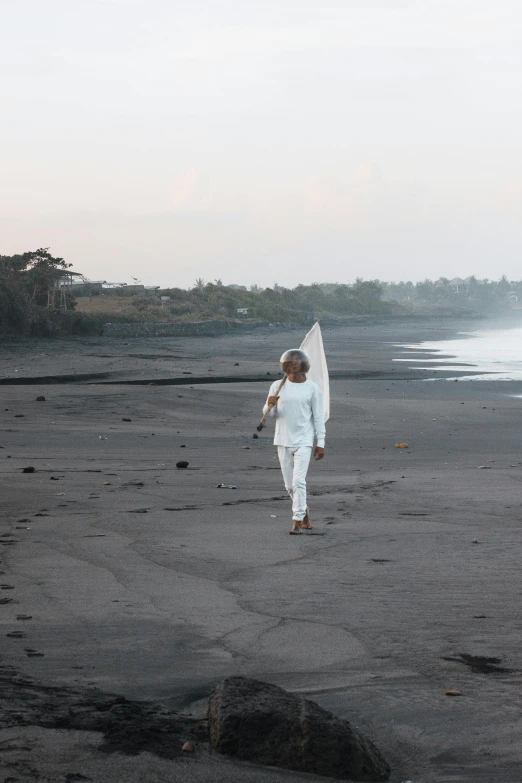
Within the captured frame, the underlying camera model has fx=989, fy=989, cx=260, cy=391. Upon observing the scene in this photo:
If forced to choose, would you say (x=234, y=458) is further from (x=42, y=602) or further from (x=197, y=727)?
(x=197, y=727)

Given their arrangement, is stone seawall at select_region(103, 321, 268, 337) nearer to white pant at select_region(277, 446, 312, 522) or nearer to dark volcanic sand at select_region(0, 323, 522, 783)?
dark volcanic sand at select_region(0, 323, 522, 783)

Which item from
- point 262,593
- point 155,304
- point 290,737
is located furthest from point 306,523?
point 155,304

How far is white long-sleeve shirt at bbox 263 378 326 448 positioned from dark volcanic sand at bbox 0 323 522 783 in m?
0.82

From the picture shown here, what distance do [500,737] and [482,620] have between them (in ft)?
5.76

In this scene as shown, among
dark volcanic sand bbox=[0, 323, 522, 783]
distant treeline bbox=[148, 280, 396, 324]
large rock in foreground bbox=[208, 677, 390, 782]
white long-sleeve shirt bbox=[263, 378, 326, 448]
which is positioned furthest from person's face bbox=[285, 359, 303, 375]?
distant treeline bbox=[148, 280, 396, 324]

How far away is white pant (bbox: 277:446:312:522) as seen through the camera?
8.73 metres

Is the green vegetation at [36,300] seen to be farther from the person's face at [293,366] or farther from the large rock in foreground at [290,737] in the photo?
the large rock in foreground at [290,737]

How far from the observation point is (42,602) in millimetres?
6191

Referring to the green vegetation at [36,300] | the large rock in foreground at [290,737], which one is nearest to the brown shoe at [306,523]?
the large rock in foreground at [290,737]

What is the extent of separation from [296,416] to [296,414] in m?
0.02

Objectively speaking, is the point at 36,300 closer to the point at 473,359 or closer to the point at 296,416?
→ the point at 473,359

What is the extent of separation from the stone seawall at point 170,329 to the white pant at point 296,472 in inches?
2074

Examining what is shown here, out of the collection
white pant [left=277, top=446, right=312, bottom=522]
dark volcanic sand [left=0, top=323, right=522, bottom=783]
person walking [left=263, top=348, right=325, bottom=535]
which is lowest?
dark volcanic sand [left=0, top=323, right=522, bottom=783]

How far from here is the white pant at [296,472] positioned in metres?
8.73
